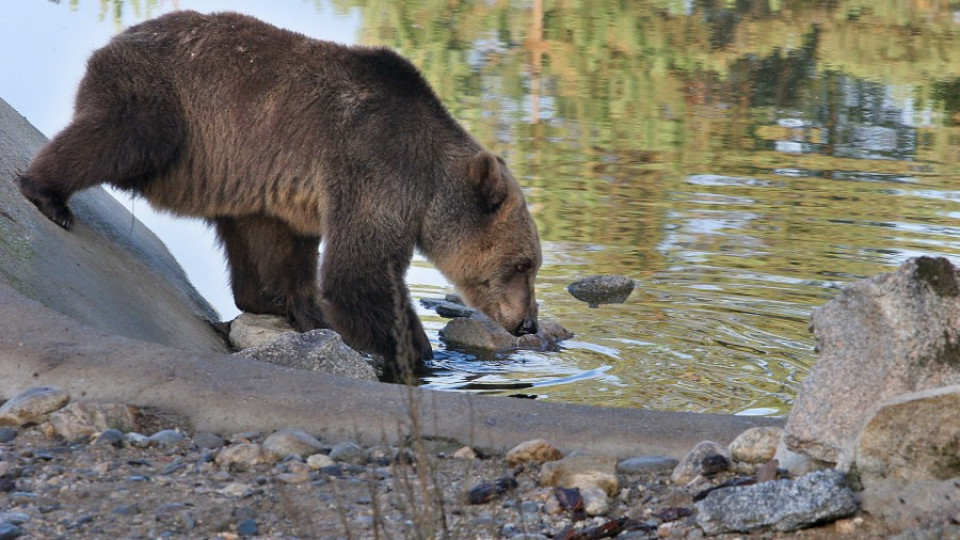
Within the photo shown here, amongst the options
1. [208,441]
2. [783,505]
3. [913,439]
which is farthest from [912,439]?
[208,441]

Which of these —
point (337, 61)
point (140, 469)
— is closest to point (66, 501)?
point (140, 469)

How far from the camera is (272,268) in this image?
9.54 m

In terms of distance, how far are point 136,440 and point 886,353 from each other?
291 cm

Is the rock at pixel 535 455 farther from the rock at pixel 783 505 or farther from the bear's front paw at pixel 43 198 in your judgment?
the bear's front paw at pixel 43 198

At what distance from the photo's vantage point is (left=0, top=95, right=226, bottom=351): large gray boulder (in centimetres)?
771

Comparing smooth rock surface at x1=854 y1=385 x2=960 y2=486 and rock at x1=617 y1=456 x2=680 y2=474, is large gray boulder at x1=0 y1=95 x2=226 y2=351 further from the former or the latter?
smooth rock surface at x1=854 y1=385 x2=960 y2=486

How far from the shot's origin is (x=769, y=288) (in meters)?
10.5

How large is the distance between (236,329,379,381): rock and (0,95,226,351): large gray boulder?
2.63ft

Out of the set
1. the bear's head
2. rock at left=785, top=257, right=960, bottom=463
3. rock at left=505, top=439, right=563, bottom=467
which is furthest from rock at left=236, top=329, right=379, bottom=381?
rock at left=785, top=257, right=960, bottom=463

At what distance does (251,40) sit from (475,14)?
59.6ft

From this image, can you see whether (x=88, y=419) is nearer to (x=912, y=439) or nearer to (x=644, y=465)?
(x=644, y=465)

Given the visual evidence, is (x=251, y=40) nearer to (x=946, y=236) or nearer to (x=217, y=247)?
(x=217, y=247)

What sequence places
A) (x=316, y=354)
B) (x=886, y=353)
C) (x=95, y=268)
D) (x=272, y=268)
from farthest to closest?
(x=272, y=268) → (x=95, y=268) → (x=316, y=354) → (x=886, y=353)

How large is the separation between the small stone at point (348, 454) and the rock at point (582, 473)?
713 millimetres
